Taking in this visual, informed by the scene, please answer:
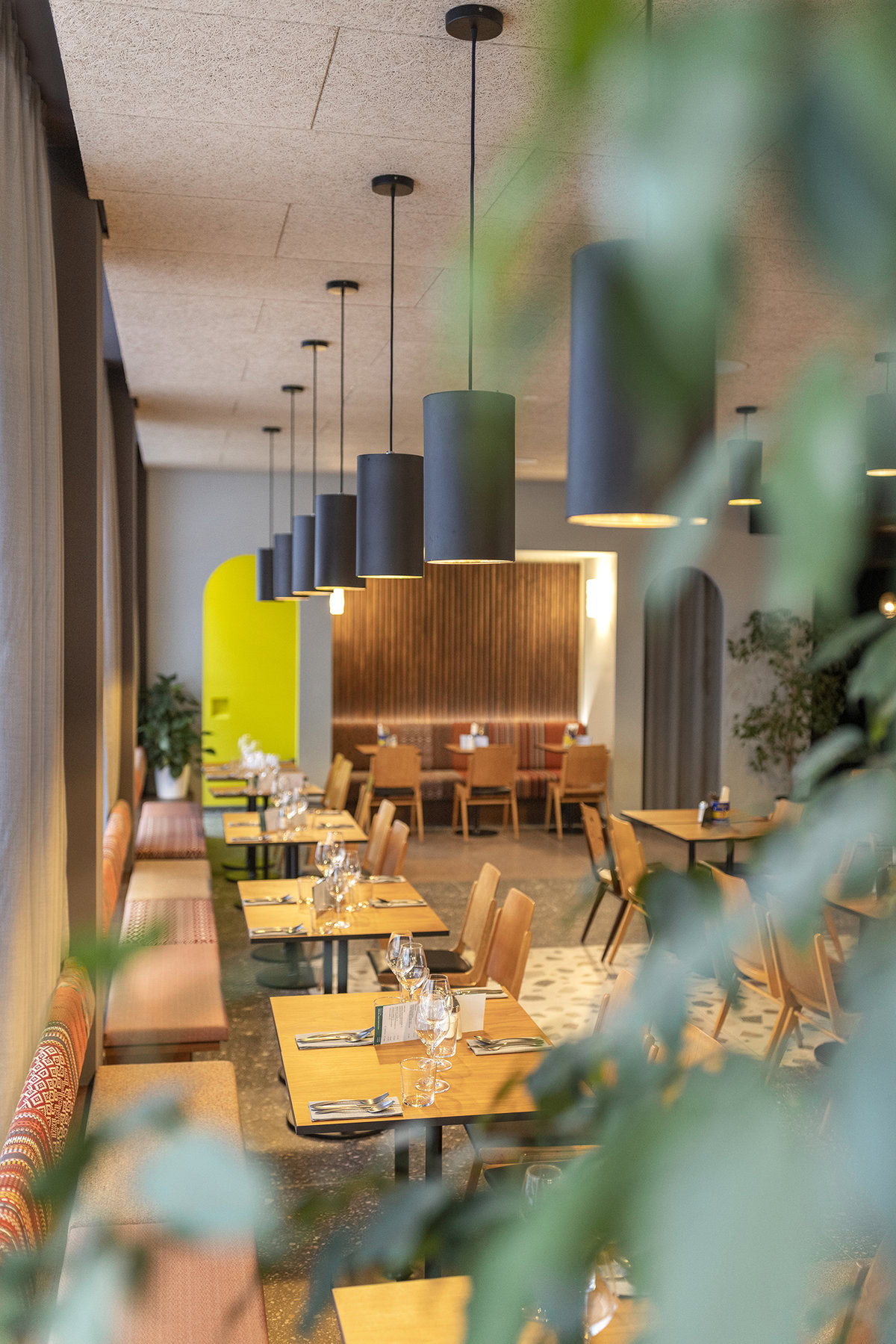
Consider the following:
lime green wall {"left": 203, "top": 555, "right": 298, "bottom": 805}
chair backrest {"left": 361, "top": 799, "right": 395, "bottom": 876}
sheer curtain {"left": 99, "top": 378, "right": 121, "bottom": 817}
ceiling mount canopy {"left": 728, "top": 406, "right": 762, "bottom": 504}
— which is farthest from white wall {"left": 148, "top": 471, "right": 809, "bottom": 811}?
ceiling mount canopy {"left": 728, "top": 406, "right": 762, "bottom": 504}

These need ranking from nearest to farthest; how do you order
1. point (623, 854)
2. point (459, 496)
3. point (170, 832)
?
point (459, 496), point (623, 854), point (170, 832)

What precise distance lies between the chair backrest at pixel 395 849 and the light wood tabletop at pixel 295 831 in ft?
1.27

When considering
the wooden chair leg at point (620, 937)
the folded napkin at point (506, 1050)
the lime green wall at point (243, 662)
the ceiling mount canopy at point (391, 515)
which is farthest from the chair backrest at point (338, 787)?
the folded napkin at point (506, 1050)

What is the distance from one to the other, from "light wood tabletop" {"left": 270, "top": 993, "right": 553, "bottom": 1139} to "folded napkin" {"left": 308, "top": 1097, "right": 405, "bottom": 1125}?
0.01 meters

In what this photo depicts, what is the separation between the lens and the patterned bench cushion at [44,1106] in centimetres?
199

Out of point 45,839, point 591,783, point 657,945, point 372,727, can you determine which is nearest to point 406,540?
point 45,839

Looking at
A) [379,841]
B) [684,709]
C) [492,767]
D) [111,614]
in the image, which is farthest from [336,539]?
[684,709]

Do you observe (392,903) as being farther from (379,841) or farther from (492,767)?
(492,767)

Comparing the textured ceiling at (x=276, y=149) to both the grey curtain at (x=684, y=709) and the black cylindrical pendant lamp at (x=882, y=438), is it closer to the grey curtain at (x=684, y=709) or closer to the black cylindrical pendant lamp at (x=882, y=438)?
→ the black cylindrical pendant lamp at (x=882, y=438)

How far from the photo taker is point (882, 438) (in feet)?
0.96

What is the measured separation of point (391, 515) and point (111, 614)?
3863mm

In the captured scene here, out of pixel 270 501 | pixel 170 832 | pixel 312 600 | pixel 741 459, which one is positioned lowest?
pixel 170 832

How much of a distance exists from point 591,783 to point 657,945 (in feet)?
34.5

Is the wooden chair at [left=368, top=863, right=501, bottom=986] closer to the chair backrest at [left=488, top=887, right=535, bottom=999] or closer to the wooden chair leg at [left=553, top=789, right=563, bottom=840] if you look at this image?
the chair backrest at [left=488, top=887, right=535, bottom=999]
